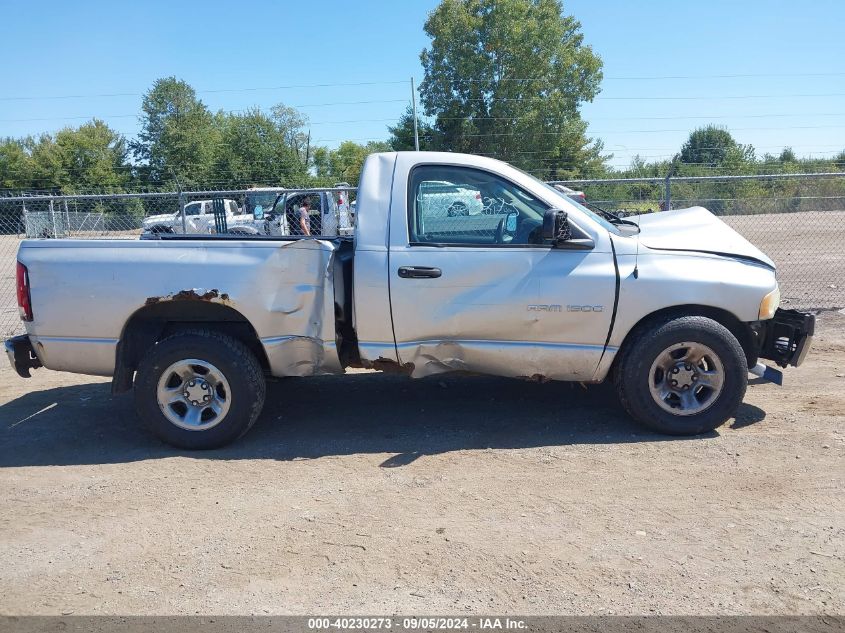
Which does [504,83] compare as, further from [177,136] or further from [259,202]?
[259,202]

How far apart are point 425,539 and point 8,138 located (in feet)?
215

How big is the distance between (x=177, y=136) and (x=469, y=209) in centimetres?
4861

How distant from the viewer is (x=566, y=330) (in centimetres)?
512

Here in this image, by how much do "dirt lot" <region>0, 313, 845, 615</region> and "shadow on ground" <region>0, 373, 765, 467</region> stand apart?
3cm

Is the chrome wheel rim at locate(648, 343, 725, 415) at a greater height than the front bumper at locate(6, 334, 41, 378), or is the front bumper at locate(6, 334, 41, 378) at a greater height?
the front bumper at locate(6, 334, 41, 378)

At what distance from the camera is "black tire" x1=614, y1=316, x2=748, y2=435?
16.5ft

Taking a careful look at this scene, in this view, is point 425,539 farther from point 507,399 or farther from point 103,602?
point 507,399

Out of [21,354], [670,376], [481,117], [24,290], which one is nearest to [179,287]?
[24,290]

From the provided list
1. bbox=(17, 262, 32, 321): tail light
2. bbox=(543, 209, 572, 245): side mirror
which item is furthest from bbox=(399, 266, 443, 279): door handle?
bbox=(17, 262, 32, 321): tail light

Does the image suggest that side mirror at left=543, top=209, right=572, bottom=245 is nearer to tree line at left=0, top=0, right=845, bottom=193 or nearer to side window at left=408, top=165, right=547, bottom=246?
side window at left=408, top=165, right=547, bottom=246

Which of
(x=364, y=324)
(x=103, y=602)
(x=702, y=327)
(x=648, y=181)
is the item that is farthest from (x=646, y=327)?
(x=648, y=181)

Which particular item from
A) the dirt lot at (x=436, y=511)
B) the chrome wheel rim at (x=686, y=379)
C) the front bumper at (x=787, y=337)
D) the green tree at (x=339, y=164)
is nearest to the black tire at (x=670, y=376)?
the chrome wheel rim at (x=686, y=379)

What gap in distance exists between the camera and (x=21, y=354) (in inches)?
215

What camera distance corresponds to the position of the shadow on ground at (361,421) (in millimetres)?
5289
